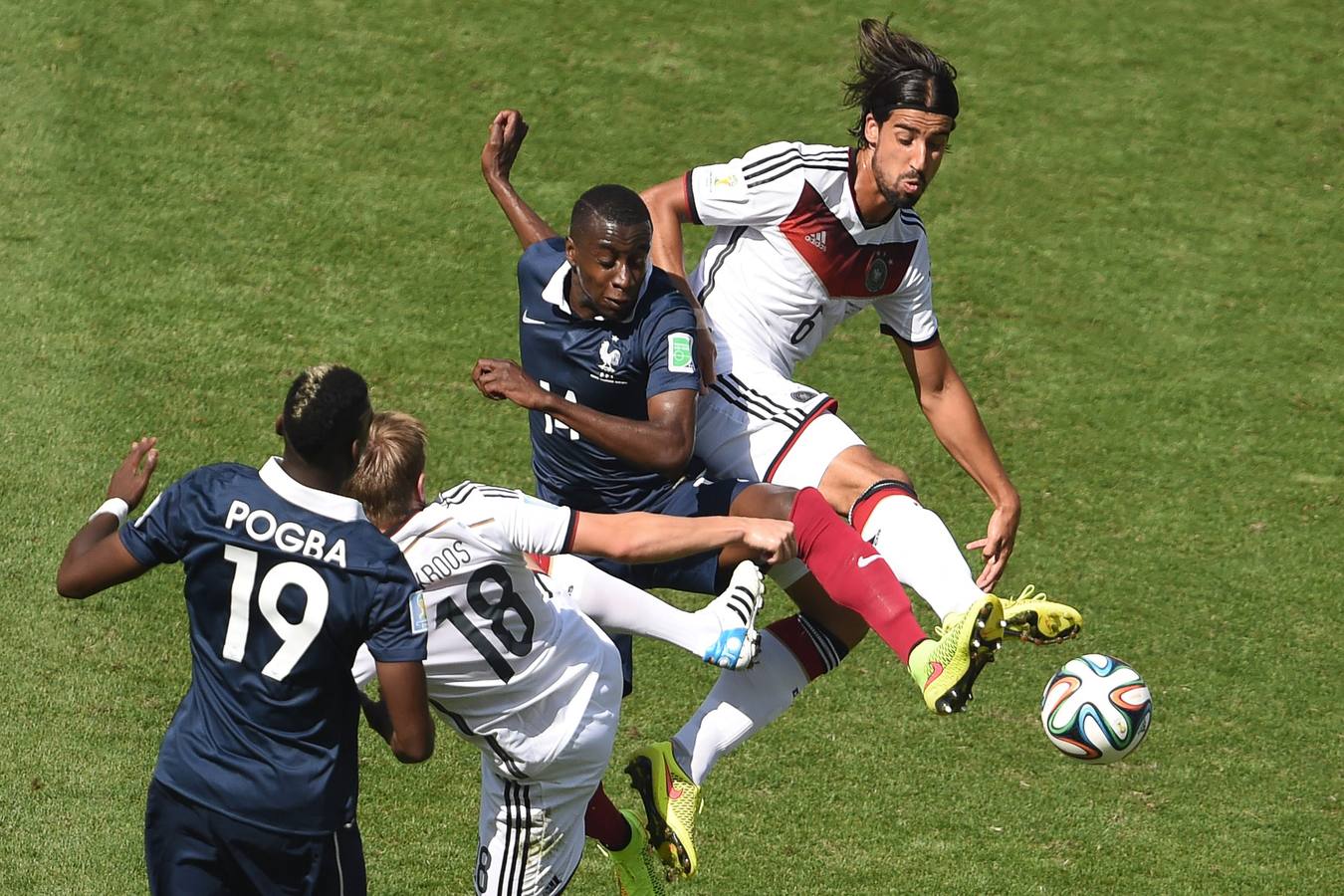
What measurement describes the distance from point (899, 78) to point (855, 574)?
174 cm

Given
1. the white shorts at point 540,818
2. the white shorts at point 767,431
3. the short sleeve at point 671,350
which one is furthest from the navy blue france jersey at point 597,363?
the white shorts at point 540,818

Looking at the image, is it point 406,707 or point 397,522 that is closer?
point 406,707

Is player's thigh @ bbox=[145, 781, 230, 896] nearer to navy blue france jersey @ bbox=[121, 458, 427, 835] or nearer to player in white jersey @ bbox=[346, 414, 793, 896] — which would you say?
navy blue france jersey @ bbox=[121, 458, 427, 835]

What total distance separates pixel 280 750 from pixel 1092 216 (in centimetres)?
894

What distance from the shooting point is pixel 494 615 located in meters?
4.76

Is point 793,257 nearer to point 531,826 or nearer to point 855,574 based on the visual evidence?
point 855,574

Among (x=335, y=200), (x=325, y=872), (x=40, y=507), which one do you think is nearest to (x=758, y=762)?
(x=325, y=872)

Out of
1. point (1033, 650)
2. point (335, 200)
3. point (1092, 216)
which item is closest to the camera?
point (1033, 650)

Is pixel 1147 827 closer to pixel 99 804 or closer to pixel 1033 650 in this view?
pixel 1033 650

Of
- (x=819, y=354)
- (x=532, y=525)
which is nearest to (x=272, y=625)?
(x=532, y=525)

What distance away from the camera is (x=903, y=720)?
25.8 ft

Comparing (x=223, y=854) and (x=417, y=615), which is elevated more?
(x=417, y=615)

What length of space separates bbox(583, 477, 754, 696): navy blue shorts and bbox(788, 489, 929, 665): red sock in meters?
0.28

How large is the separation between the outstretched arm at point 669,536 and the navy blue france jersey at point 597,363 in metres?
0.59
